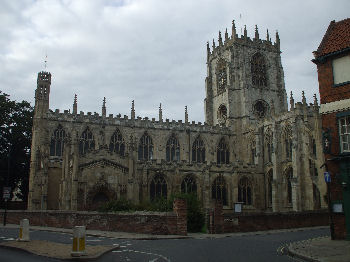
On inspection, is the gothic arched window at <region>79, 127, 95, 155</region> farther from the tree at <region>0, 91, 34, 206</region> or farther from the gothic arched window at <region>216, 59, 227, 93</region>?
the gothic arched window at <region>216, 59, 227, 93</region>

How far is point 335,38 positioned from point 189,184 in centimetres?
2551

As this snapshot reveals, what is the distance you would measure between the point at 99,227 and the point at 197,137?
2845cm

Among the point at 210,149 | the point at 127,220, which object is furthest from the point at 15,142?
the point at 127,220

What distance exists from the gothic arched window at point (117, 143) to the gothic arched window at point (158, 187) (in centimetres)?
815

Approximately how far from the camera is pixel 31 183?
126 feet

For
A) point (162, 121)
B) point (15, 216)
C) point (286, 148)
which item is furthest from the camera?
point (162, 121)

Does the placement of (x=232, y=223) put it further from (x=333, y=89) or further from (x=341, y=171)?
(x=333, y=89)

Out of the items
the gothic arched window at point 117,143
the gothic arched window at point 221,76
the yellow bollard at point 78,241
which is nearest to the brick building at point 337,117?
the yellow bollard at point 78,241

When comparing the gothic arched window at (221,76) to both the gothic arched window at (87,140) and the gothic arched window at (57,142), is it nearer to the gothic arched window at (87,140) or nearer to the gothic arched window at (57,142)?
the gothic arched window at (87,140)

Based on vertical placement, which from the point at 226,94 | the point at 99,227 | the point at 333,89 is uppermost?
the point at 226,94

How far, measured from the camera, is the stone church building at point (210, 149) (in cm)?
3441

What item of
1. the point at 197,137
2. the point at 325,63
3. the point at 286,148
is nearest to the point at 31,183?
the point at 197,137

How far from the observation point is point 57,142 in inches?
1734

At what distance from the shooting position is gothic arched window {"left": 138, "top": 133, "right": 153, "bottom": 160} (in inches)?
1879
